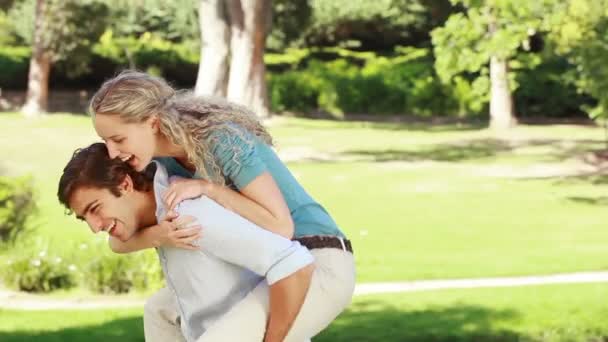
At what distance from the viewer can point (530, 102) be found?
39594 millimetres

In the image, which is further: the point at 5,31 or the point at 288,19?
the point at 288,19

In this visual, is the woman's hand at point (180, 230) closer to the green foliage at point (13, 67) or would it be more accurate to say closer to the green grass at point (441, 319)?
the green grass at point (441, 319)

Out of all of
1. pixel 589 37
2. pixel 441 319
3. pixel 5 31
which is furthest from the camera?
pixel 5 31

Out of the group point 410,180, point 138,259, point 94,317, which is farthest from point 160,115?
point 410,180

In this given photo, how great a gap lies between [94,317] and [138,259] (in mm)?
2027

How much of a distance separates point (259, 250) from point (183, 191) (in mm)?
246

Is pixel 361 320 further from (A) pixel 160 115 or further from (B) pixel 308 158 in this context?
(B) pixel 308 158

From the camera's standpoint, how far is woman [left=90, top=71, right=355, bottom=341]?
11.3 ft

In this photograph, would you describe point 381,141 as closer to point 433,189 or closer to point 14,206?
point 433,189

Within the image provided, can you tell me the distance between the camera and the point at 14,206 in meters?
14.0

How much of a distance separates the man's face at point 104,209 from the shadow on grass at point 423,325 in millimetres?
5177

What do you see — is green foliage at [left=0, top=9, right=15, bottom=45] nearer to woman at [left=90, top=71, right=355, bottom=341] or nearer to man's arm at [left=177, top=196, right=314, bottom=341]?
woman at [left=90, top=71, right=355, bottom=341]

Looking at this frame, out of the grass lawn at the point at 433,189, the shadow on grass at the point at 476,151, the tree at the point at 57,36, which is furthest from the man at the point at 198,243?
the tree at the point at 57,36

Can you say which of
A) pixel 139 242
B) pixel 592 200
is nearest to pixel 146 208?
pixel 139 242
